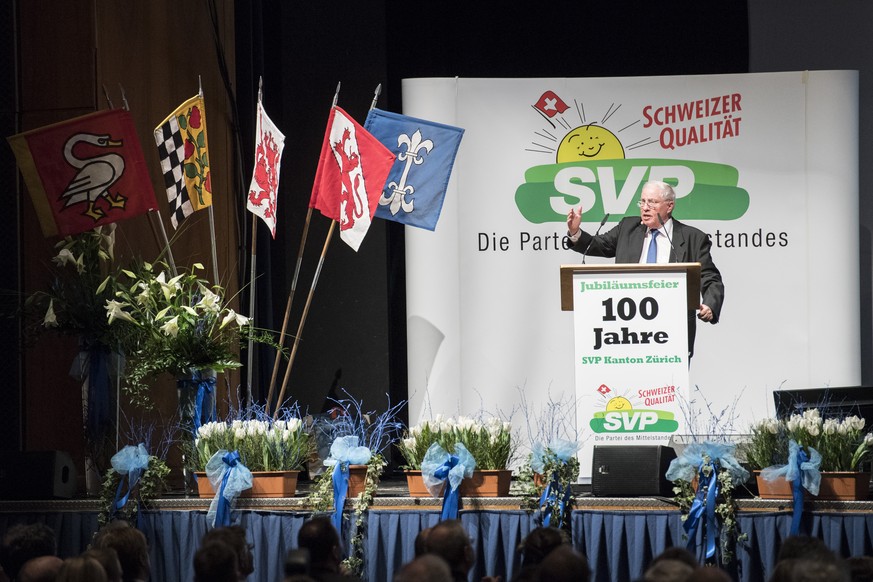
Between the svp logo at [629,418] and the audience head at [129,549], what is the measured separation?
1.92 meters

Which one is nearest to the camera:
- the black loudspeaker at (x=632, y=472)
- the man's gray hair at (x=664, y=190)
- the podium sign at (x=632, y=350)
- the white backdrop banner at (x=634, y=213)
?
the black loudspeaker at (x=632, y=472)

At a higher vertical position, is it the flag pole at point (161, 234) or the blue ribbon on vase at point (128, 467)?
the flag pole at point (161, 234)

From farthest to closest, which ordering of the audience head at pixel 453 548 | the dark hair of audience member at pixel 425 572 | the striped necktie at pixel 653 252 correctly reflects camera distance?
the striped necktie at pixel 653 252 → the audience head at pixel 453 548 → the dark hair of audience member at pixel 425 572

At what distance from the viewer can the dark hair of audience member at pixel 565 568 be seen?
316 centimetres

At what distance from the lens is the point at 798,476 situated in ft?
15.1

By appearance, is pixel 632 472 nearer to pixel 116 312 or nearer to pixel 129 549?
pixel 129 549

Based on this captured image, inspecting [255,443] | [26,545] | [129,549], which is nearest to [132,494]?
[255,443]

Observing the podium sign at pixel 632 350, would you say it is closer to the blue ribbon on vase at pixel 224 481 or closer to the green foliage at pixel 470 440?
the green foliage at pixel 470 440

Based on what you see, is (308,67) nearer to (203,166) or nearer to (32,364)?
(203,166)

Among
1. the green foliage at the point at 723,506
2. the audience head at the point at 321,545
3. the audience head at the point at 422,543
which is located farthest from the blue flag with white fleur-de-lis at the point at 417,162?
the audience head at the point at 321,545

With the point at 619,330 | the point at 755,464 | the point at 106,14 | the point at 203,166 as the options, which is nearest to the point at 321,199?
the point at 203,166

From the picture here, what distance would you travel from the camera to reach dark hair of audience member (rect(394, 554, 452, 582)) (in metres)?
2.97

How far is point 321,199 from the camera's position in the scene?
6234mm

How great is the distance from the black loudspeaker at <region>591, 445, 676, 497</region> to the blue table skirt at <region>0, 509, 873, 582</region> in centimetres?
12
